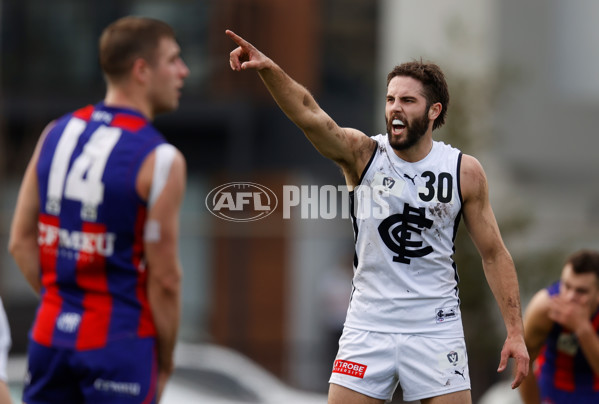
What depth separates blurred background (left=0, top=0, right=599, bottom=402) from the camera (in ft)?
57.2

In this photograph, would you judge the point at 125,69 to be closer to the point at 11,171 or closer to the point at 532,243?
the point at 532,243

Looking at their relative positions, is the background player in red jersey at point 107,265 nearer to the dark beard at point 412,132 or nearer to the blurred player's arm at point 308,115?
the blurred player's arm at point 308,115

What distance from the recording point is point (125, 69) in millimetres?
4648

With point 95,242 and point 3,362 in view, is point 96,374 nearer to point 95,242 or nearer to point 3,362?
point 95,242

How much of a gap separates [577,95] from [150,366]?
14.1 meters

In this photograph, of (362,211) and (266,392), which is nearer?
(362,211)

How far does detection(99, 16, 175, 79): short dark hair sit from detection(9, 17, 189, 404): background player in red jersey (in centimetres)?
24

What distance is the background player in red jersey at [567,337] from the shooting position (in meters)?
6.42

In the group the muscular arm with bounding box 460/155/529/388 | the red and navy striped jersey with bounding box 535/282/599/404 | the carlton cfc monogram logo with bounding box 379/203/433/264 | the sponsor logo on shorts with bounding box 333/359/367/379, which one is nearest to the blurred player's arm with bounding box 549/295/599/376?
the red and navy striped jersey with bounding box 535/282/599/404

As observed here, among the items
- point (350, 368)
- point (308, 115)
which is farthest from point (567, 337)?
point (308, 115)

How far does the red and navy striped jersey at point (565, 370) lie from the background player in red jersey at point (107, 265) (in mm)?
3068

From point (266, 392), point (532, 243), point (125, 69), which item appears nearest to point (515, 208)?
point (532, 243)

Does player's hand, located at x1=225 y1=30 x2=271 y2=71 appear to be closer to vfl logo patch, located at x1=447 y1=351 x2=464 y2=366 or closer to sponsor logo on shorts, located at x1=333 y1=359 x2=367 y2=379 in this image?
sponsor logo on shorts, located at x1=333 y1=359 x2=367 y2=379

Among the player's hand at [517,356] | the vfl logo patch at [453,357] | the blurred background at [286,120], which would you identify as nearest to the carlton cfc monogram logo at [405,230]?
the vfl logo patch at [453,357]
